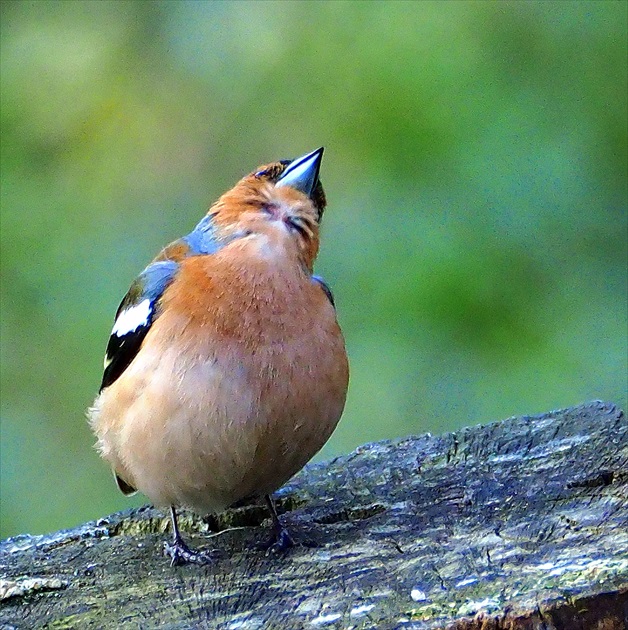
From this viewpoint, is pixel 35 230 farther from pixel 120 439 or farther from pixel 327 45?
pixel 120 439

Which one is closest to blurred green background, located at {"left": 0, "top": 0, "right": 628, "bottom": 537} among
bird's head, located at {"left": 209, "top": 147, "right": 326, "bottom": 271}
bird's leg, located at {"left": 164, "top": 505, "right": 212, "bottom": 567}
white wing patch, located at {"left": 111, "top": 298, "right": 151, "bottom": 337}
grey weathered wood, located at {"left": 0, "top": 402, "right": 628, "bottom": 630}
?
grey weathered wood, located at {"left": 0, "top": 402, "right": 628, "bottom": 630}

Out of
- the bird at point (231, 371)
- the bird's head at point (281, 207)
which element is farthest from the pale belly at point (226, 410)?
the bird's head at point (281, 207)

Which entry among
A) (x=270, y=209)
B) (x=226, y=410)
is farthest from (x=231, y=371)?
(x=270, y=209)

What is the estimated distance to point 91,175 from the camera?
6262 mm

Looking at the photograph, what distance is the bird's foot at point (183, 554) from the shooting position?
2.98 m

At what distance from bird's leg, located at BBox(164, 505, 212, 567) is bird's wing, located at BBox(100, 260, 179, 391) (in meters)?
0.62

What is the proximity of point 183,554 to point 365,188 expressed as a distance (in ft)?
9.69

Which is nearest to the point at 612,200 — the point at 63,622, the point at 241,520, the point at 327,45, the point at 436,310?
the point at 436,310

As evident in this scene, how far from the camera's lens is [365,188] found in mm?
5516

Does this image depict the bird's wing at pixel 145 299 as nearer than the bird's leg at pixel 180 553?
Result: No

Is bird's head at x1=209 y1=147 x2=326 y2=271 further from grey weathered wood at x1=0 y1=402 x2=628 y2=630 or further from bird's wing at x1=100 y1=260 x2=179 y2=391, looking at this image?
grey weathered wood at x1=0 y1=402 x2=628 y2=630

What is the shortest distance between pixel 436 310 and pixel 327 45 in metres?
1.87

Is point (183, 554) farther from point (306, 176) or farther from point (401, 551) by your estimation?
point (306, 176)

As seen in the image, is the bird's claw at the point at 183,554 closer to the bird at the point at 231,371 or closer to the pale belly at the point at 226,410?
the bird at the point at 231,371
